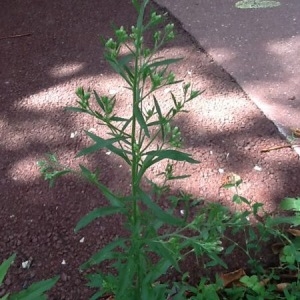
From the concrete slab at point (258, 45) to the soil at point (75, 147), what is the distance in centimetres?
9

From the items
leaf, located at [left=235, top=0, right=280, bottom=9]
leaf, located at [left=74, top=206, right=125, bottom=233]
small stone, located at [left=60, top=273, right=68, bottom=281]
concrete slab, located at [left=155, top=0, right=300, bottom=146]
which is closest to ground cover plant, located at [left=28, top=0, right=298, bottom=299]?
leaf, located at [left=74, top=206, right=125, bottom=233]

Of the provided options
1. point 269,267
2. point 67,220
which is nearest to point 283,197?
point 269,267

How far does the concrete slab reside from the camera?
3301 millimetres

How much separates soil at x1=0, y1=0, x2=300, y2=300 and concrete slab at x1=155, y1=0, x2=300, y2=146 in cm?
9

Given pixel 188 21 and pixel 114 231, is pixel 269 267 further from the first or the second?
pixel 188 21

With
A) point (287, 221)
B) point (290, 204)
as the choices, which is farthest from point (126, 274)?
point (290, 204)

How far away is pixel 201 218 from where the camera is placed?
162 centimetres

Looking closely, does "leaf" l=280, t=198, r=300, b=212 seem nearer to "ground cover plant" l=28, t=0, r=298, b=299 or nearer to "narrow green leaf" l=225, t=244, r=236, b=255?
"ground cover plant" l=28, t=0, r=298, b=299

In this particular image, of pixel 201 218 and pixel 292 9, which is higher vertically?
pixel 201 218

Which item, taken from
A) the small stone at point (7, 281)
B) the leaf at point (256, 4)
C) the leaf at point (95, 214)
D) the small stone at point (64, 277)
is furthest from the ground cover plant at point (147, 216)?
the leaf at point (256, 4)

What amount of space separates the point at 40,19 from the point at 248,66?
182cm

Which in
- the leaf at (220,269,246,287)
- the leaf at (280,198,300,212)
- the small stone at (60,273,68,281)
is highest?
the leaf at (280,198,300,212)

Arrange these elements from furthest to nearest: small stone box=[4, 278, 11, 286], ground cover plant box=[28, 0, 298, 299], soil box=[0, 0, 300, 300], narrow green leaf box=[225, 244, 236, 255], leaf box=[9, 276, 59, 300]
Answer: soil box=[0, 0, 300, 300]
small stone box=[4, 278, 11, 286]
narrow green leaf box=[225, 244, 236, 255]
leaf box=[9, 276, 59, 300]
ground cover plant box=[28, 0, 298, 299]

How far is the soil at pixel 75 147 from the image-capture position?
257cm
